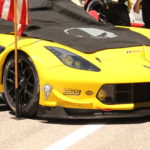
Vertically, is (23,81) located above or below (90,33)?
below

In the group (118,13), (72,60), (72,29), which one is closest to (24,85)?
(72,60)

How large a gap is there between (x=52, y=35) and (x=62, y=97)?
870mm

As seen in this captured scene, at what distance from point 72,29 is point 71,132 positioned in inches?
62.5

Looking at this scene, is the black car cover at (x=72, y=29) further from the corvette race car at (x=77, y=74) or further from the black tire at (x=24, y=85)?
the black tire at (x=24, y=85)

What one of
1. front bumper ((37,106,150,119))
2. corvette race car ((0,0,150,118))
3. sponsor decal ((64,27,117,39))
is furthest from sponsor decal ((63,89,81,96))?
sponsor decal ((64,27,117,39))

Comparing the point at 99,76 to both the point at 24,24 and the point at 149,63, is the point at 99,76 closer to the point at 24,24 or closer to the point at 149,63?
the point at 149,63

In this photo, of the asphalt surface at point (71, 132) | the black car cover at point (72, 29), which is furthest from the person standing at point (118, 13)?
the asphalt surface at point (71, 132)

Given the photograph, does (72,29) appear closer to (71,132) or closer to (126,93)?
(126,93)

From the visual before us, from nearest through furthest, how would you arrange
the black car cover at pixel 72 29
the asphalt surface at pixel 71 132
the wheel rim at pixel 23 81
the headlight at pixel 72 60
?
1. the asphalt surface at pixel 71 132
2. the headlight at pixel 72 60
3. the wheel rim at pixel 23 81
4. the black car cover at pixel 72 29

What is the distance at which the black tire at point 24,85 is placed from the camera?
5.05 metres

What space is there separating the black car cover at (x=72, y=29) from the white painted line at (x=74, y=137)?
84cm

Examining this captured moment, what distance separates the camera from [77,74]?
4.86 meters

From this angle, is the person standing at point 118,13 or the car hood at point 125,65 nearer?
the car hood at point 125,65

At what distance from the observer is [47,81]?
4.90 meters
